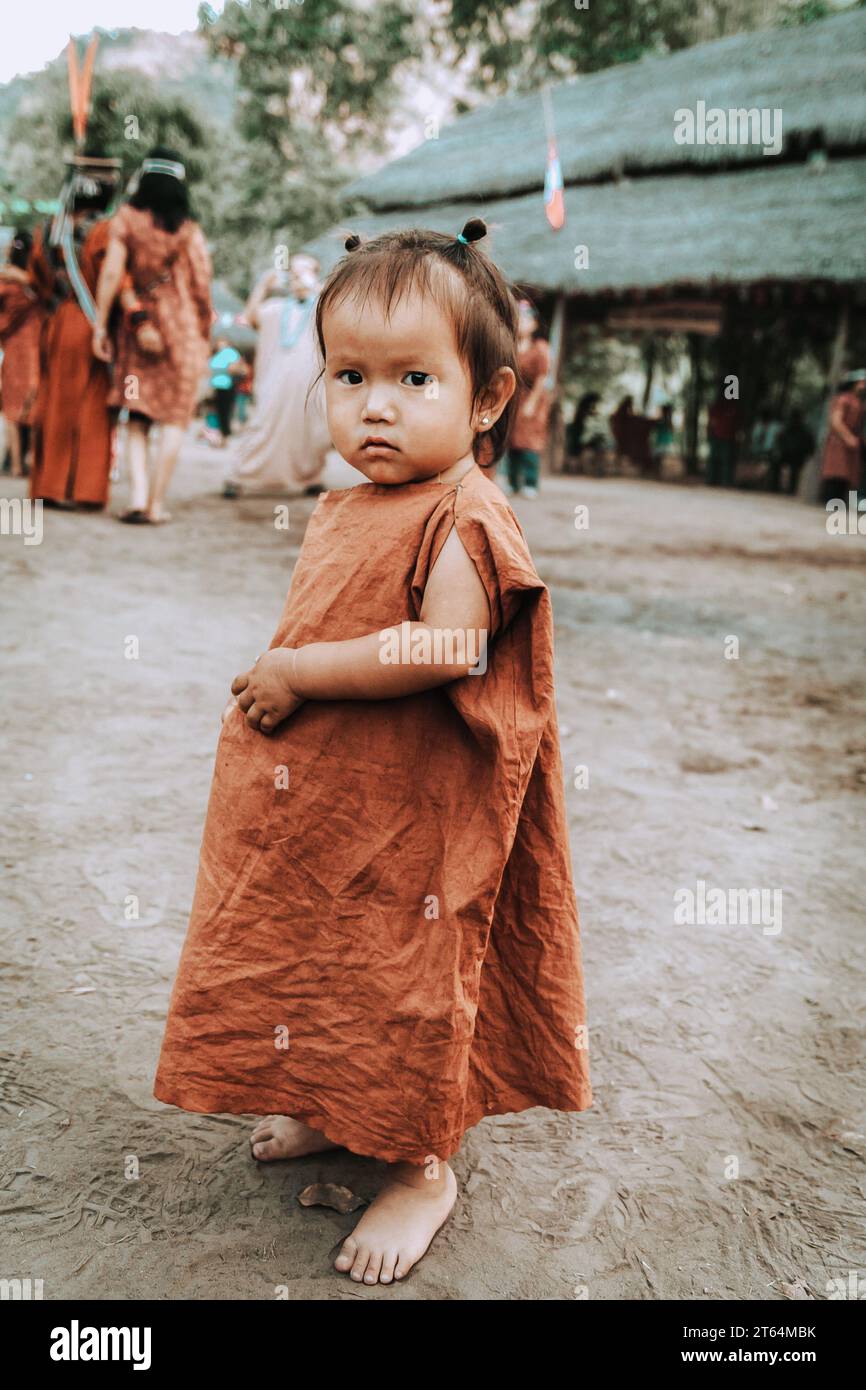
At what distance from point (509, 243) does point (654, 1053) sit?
50.4 ft

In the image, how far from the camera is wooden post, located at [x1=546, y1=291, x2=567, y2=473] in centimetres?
1526

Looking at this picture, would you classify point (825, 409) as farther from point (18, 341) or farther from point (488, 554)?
point (488, 554)

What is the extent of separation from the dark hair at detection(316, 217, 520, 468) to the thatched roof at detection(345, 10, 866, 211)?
14910 millimetres

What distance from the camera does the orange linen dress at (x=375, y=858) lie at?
1327 mm

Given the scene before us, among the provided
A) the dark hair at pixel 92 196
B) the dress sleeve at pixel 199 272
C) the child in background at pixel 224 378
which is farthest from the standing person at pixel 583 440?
the dress sleeve at pixel 199 272

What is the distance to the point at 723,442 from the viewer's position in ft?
51.2

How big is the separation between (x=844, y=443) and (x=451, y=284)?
12095 mm

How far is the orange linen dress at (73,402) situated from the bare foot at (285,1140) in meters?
5.28

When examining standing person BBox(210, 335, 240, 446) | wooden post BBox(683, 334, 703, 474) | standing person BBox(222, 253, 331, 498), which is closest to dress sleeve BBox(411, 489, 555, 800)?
standing person BBox(222, 253, 331, 498)

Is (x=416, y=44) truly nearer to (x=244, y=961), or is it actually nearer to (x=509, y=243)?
(x=509, y=243)

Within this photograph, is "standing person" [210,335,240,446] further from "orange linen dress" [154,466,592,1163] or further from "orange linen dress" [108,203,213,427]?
"orange linen dress" [154,466,592,1163]

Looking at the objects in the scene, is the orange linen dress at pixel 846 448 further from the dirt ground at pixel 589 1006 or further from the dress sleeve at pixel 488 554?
the dress sleeve at pixel 488 554

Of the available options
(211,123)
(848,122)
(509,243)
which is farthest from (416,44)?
(848,122)

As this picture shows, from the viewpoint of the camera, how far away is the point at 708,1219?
59.6 inches
